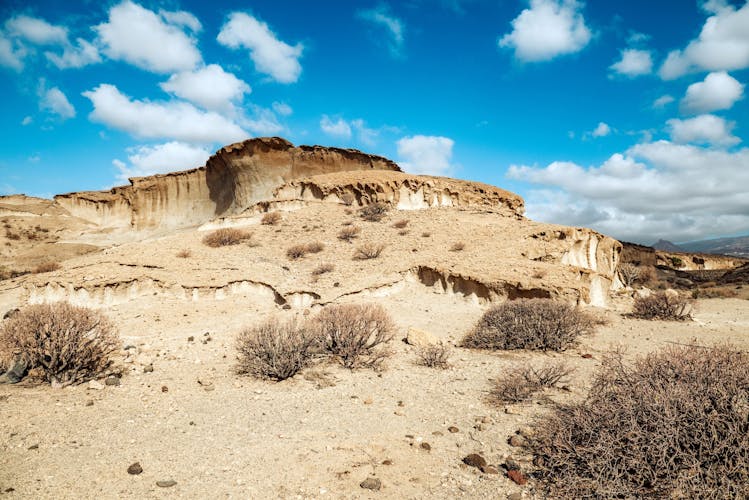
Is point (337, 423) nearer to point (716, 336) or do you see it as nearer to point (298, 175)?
point (716, 336)

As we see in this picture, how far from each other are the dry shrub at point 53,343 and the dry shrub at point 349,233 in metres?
11.1

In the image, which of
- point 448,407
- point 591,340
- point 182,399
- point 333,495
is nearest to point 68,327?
point 182,399

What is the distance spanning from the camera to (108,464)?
333 centimetres

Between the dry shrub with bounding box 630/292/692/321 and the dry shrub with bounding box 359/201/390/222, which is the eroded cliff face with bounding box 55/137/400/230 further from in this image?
the dry shrub with bounding box 630/292/692/321

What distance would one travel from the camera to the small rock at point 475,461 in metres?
3.29

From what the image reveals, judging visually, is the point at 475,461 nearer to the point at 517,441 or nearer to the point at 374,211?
the point at 517,441

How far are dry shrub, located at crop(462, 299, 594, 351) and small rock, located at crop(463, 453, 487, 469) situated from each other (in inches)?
173

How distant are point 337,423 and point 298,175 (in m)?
28.0

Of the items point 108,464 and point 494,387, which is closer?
point 108,464

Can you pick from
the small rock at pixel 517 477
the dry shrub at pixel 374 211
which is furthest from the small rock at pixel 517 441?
the dry shrub at pixel 374 211

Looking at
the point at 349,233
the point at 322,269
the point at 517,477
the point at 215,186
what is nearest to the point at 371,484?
the point at 517,477

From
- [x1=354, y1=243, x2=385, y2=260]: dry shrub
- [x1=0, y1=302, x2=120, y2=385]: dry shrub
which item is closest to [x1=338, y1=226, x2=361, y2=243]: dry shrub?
[x1=354, y1=243, x2=385, y2=260]: dry shrub

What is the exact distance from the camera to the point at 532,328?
24.5 feet

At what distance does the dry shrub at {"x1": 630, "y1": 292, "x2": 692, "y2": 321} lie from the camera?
11.0 metres
